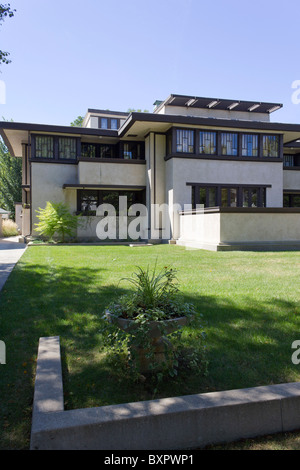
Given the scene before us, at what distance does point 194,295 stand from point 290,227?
398 inches

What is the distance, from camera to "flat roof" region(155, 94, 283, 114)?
2178cm

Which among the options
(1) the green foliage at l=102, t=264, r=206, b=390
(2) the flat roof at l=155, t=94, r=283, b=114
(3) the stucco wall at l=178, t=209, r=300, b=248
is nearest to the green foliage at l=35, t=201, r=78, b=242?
(3) the stucco wall at l=178, t=209, r=300, b=248

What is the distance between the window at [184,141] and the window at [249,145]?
9.71 feet

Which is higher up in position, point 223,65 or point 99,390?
point 223,65

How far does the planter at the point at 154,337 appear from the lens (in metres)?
3.03

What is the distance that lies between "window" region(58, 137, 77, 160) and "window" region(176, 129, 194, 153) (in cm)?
608

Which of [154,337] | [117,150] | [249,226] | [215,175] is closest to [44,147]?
[117,150]

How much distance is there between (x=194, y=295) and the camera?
6.06 meters

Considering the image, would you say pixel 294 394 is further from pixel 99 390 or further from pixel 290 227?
pixel 290 227

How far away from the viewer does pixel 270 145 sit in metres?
19.5

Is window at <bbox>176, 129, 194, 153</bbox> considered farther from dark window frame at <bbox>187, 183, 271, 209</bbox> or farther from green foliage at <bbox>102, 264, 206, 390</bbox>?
green foliage at <bbox>102, 264, 206, 390</bbox>

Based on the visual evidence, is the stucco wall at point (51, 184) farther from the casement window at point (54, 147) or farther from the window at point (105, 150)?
the window at point (105, 150)
